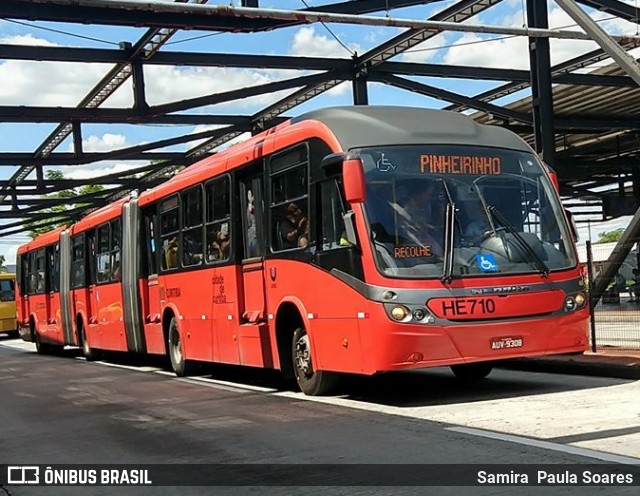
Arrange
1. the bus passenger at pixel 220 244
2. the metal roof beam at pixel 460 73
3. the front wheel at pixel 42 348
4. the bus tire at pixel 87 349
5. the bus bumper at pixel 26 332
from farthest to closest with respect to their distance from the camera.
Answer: the bus bumper at pixel 26 332
the front wheel at pixel 42 348
the metal roof beam at pixel 460 73
the bus tire at pixel 87 349
the bus passenger at pixel 220 244

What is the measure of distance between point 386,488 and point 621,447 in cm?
215

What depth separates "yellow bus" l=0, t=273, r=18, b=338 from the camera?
1583 inches

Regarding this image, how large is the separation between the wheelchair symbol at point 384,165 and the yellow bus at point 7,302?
3323cm

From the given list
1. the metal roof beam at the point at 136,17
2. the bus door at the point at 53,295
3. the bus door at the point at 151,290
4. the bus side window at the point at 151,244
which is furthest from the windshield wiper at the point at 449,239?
the bus door at the point at 53,295

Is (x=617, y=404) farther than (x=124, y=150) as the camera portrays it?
No

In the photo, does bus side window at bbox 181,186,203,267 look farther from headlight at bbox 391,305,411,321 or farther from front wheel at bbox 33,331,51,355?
front wheel at bbox 33,331,51,355

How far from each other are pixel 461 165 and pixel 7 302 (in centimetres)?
3438

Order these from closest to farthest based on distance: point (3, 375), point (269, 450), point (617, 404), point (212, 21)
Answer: point (269, 450) < point (617, 404) < point (212, 21) < point (3, 375)

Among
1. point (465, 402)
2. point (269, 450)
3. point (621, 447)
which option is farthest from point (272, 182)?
point (621, 447)

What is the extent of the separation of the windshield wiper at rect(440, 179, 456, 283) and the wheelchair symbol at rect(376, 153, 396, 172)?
0.76 meters

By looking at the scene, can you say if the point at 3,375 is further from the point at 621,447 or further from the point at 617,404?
the point at 621,447

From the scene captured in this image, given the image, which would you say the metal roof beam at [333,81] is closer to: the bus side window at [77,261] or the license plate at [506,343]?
the bus side window at [77,261]

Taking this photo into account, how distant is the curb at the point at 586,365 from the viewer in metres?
11.6

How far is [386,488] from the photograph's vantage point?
6.14 m
